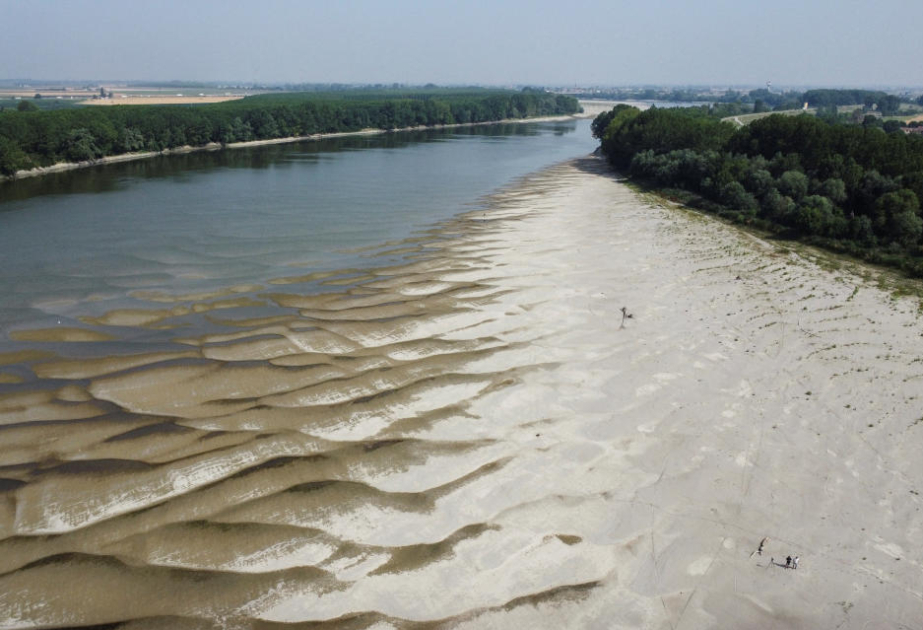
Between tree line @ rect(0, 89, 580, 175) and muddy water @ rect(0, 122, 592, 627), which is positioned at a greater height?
tree line @ rect(0, 89, 580, 175)

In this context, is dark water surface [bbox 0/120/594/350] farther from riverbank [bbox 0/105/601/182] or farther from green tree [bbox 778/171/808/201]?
green tree [bbox 778/171/808/201]

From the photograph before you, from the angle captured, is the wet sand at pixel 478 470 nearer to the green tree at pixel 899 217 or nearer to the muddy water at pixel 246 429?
the muddy water at pixel 246 429

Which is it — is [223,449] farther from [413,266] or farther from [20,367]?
[413,266]

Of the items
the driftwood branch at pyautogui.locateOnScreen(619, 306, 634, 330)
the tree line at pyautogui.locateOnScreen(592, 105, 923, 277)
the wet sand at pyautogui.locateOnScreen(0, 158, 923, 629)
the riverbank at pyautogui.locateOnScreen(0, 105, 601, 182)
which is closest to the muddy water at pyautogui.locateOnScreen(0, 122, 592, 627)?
the wet sand at pyautogui.locateOnScreen(0, 158, 923, 629)

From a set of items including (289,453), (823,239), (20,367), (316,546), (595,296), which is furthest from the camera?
(823,239)

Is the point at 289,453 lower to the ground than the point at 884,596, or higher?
higher

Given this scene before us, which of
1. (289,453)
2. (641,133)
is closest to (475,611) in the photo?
(289,453)

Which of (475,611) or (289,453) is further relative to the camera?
(289,453)

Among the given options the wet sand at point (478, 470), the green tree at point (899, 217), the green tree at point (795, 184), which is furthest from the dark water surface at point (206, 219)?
the green tree at point (899, 217)
